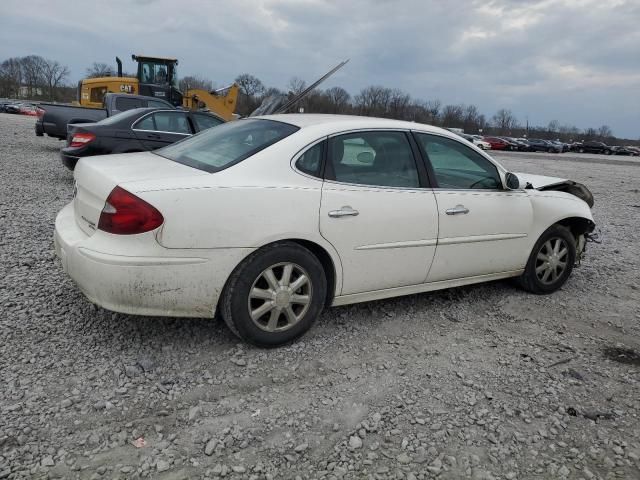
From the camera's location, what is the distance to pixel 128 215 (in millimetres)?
2889

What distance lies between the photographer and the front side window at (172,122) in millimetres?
9039

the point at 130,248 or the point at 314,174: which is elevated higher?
the point at 314,174

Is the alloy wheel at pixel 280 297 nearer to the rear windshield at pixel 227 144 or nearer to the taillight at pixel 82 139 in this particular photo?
the rear windshield at pixel 227 144

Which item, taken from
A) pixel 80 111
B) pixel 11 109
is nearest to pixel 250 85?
pixel 11 109

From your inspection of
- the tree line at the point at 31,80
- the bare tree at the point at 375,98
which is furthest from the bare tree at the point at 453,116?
the tree line at the point at 31,80

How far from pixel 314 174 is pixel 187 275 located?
1.05 m

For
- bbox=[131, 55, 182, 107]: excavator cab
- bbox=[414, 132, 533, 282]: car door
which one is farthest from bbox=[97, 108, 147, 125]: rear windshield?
bbox=[131, 55, 182, 107]: excavator cab

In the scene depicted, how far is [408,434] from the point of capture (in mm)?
2633

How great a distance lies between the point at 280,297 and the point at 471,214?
170 cm

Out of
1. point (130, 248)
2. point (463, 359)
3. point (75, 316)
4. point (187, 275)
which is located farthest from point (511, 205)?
point (75, 316)

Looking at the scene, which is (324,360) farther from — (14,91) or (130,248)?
(14,91)

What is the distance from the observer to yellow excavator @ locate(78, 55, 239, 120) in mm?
20312

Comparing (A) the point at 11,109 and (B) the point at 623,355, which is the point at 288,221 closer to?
(B) the point at 623,355

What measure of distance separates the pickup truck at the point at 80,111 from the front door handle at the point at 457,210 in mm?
10266
